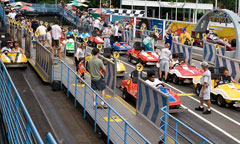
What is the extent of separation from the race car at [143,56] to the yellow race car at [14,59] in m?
6.14

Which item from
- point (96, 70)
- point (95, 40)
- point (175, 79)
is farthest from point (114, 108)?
point (95, 40)

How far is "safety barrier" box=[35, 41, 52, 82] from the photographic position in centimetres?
1612

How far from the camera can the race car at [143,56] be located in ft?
70.0

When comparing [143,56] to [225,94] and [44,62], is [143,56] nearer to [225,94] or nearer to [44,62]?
[44,62]

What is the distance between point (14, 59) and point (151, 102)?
10130 millimetres

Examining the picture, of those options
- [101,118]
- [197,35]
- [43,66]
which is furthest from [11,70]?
[197,35]

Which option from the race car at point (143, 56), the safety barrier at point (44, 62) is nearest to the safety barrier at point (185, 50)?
the race car at point (143, 56)

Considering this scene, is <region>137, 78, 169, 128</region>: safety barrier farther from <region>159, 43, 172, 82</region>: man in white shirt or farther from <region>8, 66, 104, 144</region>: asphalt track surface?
<region>159, 43, 172, 82</region>: man in white shirt

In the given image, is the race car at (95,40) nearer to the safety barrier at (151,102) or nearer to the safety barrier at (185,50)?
the safety barrier at (185,50)

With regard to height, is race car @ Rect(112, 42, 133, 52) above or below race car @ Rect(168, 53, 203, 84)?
above

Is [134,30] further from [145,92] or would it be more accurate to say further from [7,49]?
[145,92]

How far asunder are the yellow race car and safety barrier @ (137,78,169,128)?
9.06 m

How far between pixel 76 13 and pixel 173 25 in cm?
1626

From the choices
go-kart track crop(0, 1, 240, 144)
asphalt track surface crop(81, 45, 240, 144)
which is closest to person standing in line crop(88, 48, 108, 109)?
go-kart track crop(0, 1, 240, 144)
